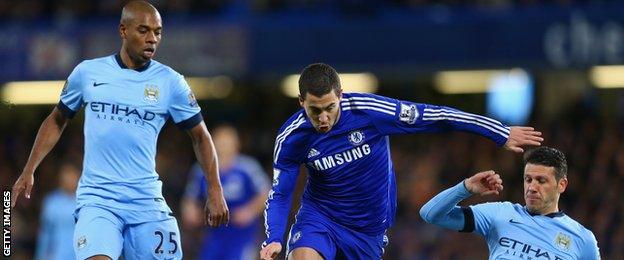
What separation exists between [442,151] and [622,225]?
444 cm

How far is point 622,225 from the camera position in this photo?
14.4 meters

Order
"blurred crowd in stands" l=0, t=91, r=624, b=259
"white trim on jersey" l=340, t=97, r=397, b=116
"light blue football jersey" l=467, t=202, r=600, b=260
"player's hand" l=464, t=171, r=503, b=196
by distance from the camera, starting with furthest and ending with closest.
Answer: "blurred crowd in stands" l=0, t=91, r=624, b=259 < "white trim on jersey" l=340, t=97, r=397, b=116 < "light blue football jersey" l=467, t=202, r=600, b=260 < "player's hand" l=464, t=171, r=503, b=196

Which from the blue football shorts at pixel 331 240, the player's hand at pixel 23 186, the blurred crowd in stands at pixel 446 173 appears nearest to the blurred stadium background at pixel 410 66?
the blurred crowd in stands at pixel 446 173

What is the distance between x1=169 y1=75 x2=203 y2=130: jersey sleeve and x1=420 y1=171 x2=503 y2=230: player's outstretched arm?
1560 mm

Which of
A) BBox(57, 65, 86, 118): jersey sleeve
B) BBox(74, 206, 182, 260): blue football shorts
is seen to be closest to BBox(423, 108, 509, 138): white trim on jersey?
BBox(74, 206, 182, 260): blue football shorts

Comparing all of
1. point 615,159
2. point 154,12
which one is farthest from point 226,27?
point 154,12

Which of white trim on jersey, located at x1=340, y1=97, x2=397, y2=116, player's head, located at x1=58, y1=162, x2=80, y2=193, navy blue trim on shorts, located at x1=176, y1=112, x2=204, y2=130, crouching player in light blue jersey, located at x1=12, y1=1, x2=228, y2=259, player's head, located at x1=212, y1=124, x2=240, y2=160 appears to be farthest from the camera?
player's head, located at x1=58, y1=162, x2=80, y2=193

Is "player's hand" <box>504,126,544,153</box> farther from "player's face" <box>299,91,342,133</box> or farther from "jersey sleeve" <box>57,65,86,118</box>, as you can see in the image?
"jersey sleeve" <box>57,65,86,118</box>

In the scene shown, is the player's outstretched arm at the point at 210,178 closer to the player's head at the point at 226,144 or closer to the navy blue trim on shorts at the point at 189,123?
the navy blue trim on shorts at the point at 189,123

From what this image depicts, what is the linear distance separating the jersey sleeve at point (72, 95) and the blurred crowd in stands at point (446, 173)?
8018mm

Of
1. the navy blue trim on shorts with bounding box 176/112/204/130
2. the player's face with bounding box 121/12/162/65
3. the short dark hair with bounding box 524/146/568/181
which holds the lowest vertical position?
the short dark hair with bounding box 524/146/568/181

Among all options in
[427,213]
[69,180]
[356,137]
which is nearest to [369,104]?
[356,137]

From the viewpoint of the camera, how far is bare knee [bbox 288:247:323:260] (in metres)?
7.56

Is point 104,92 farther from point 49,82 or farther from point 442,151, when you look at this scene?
point 49,82
